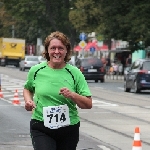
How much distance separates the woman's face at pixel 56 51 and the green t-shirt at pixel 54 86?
125 mm

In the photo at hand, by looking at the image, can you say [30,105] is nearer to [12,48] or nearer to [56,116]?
[56,116]

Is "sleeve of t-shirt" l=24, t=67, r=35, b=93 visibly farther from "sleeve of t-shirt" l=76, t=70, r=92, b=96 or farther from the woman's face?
"sleeve of t-shirt" l=76, t=70, r=92, b=96

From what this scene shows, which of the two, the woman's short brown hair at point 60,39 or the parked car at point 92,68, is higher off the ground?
the woman's short brown hair at point 60,39

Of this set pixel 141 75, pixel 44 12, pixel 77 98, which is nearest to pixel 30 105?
pixel 77 98

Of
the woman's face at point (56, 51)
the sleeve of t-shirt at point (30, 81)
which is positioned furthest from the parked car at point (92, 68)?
the woman's face at point (56, 51)

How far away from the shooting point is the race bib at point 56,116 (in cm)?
773

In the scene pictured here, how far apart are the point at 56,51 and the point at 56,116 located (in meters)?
0.60

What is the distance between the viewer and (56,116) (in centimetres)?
779

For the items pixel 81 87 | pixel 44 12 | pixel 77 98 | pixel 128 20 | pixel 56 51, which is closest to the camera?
pixel 77 98

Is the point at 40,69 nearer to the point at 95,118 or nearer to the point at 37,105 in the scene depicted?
the point at 37,105

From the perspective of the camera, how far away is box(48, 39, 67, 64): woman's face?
25.4 ft

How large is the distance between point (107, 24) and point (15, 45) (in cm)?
3637

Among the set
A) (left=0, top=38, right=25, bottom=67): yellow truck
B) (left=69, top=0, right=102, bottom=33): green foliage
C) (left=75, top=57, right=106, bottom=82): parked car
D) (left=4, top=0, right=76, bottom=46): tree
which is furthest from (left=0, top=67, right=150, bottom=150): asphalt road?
(left=0, top=38, right=25, bottom=67): yellow truck

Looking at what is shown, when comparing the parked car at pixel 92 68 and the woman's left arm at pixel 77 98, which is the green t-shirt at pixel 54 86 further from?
the parked car at pixel 92 68
